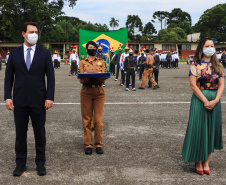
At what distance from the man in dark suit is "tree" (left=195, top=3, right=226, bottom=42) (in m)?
72.1

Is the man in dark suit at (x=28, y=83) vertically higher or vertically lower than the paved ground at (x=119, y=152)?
higher

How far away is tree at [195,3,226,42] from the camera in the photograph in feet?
235

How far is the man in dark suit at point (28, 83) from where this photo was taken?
3949 mm

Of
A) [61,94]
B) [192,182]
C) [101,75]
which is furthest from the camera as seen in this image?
[61,94]

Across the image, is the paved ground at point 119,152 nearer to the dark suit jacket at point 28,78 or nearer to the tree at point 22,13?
the dark suit jacket at point 28,78

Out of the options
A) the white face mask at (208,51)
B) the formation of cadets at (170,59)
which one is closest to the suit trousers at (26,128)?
the white face mask at (208,51)

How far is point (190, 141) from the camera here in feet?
13.5

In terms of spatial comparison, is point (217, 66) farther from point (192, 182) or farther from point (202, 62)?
point (192, 182)

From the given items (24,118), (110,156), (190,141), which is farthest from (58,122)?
(190,141)

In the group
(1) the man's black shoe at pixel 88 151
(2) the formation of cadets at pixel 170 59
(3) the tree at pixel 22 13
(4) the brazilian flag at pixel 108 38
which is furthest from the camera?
(3) the tree at pixel 22 13

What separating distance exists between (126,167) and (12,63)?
2.03m

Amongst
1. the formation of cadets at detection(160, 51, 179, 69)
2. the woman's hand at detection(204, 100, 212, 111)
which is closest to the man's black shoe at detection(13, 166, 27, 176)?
the woman's hand at detection(204, 100, 212, 111)

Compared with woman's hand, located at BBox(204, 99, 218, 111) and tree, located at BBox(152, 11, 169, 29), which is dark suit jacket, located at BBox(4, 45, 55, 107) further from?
tree, located at BBox(152, 11, 169, 29)

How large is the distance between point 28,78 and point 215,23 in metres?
76.8
